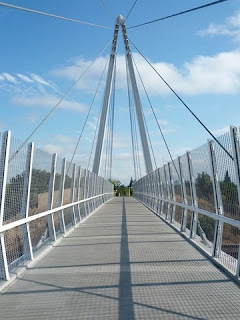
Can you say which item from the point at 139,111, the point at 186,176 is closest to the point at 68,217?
the point at 186,176

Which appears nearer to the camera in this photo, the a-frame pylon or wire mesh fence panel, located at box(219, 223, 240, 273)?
wire mesh fence panel, located at box(219, 223, 240, 273)

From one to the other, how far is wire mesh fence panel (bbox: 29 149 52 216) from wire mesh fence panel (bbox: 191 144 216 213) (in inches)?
110

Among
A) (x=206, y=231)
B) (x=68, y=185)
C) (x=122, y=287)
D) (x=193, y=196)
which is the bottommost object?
(x=122, y=287)

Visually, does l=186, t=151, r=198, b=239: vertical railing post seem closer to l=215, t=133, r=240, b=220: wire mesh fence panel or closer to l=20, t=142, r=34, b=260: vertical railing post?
l=215, t=133, r=240, b=220: wire mesh fence panel

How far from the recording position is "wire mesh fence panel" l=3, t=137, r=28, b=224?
5980 mm

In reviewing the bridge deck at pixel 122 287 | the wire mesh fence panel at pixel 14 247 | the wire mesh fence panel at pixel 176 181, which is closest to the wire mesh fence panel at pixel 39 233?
the bridge deck at pixel 122 287

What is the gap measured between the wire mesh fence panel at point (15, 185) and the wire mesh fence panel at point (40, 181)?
1.82 feet

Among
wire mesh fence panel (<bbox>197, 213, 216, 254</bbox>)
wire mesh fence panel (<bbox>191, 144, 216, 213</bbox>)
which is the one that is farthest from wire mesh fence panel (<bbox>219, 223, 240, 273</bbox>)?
wire mesh fence panel (<bbox>191, 144, 216, 213</bbox>)

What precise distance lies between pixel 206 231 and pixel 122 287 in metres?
3.87

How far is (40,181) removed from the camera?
830 centimetres

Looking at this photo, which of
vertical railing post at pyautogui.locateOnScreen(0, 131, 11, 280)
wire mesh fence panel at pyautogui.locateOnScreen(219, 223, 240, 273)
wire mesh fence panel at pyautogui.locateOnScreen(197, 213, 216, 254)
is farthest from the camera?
wire mesh fence panel at pyautogui.locateOnScreen(197, 213, 216, 254)

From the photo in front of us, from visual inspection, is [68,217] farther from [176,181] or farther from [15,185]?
[15,185]

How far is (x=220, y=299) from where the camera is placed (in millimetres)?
4953

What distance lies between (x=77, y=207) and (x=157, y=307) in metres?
9.91
